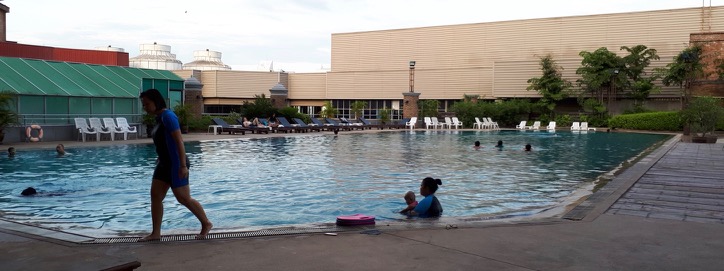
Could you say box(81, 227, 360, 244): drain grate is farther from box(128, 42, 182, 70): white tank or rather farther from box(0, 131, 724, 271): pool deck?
box(128, 42, 182, 70): white tank

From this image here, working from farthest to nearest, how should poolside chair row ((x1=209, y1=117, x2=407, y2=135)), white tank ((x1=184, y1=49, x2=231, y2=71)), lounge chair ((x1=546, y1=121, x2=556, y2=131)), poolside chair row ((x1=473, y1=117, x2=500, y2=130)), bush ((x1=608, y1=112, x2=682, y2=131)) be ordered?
white tank ((x1=184, y1=49, x2=231, y2=71)) < poolside chair row ((x1=473, y1=117, x2=500, y2=130)) < lounge chair ((x1=546, y1=121, x2=556, y2=131)) < bush ((x1=608, y1=112, x2=682, y2=131)) < poolside chair row ((x1=209, y1=117, x2=407, y2=135))

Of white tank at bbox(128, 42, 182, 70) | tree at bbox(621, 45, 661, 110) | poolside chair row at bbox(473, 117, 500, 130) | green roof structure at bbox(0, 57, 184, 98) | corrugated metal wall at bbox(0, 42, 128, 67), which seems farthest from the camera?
white tank at bbox(128, 42, 182, 70)

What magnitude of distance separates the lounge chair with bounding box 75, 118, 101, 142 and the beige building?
3474 centimetres

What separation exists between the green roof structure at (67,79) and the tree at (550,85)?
1137 inches

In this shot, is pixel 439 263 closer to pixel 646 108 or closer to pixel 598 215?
pixel 598 215

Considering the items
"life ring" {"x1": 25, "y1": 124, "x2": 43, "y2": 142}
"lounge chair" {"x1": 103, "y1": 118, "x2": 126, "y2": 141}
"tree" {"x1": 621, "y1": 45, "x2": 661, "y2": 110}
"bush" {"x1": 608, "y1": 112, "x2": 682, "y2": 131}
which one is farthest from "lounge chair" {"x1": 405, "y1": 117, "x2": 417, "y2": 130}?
"life ring" {"x1": 25, "y1": 124, "x2": 43, "y2": 142}

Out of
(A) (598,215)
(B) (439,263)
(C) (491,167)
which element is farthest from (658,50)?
(B) (439,263)

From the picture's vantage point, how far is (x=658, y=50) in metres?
46.6

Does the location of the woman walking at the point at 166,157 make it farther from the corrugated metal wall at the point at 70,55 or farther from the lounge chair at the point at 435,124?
the corrugated metal wall at the point at 70,55

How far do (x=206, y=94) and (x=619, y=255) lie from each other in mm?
57646

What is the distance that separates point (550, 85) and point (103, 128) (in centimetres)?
3273

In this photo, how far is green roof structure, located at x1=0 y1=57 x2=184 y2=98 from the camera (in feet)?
73.2

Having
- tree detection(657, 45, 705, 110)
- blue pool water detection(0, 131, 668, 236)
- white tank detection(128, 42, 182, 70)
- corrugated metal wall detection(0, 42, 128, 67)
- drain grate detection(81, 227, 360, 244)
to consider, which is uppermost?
white tank detection(128, 42, 182, 70)

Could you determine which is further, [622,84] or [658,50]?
[658,50]
